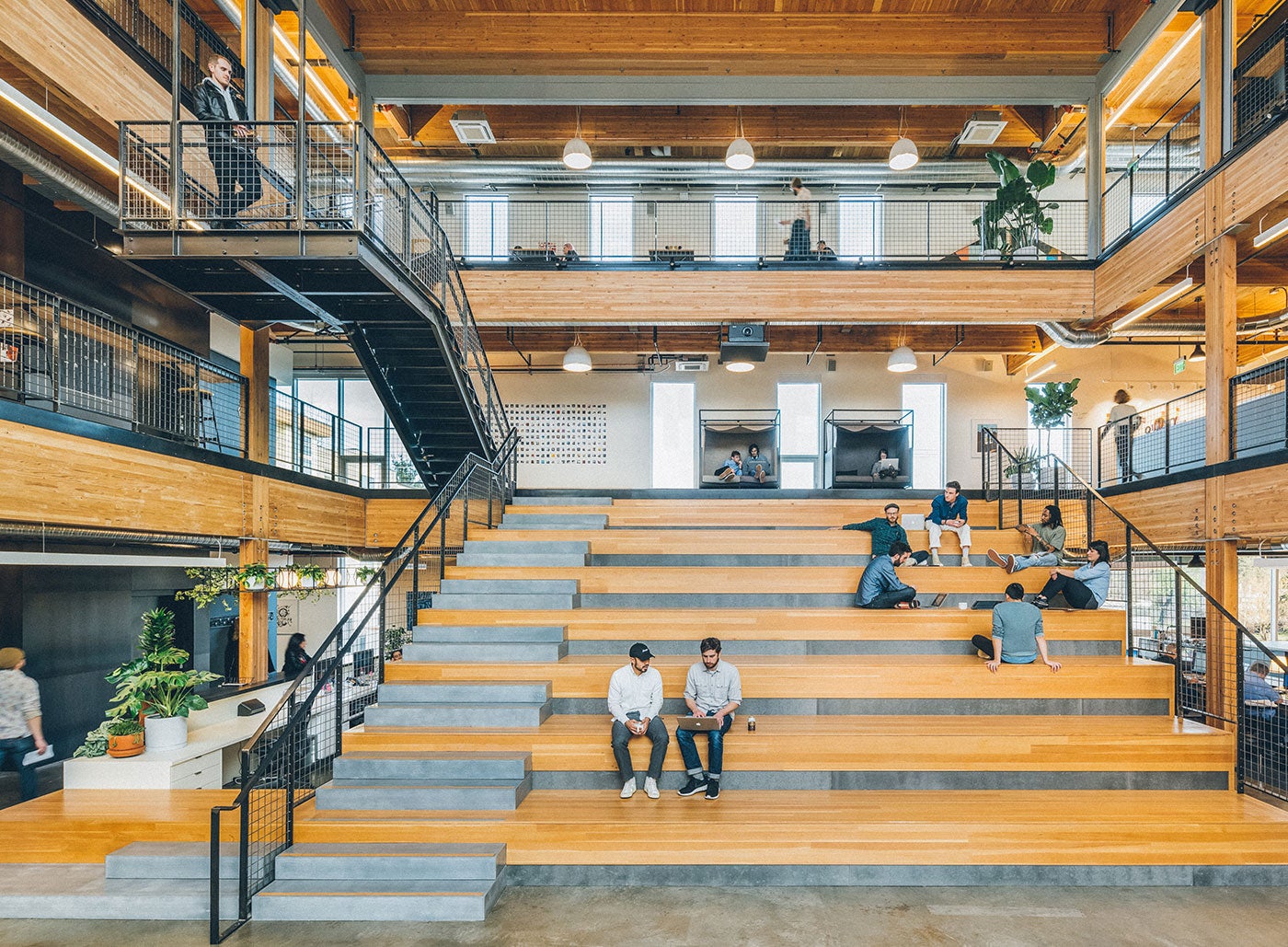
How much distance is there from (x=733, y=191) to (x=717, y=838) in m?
13.0

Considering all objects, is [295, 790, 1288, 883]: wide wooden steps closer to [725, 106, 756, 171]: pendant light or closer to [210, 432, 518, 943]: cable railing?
[210, 432, 518, 943]: cable railing

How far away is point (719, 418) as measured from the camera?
16438 mm

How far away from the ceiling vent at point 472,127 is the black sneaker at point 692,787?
1030cm

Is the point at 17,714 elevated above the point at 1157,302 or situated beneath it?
situated beneath

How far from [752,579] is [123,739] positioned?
245 inches

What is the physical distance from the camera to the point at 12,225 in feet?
29.1

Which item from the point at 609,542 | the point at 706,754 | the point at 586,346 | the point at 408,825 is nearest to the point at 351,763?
the point at 408,825

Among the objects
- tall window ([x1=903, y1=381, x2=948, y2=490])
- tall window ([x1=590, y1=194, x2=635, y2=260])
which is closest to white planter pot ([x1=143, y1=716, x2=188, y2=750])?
tall window ([x1=590, y1=194, x2=635, y2=260])

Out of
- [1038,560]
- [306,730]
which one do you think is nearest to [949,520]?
[1038,560]

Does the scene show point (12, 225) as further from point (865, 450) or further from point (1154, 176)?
point (1154, 176)

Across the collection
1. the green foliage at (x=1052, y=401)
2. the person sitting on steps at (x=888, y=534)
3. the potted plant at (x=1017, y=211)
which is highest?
the potted plant at (x=1017, y=211)

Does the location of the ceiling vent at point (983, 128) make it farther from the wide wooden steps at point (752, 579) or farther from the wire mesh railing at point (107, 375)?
the wire mesh railing at point (107, 375)

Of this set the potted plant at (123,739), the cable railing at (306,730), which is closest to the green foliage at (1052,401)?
the cable railing at (306,730)

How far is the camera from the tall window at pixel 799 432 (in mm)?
16453
